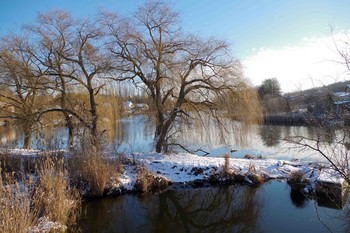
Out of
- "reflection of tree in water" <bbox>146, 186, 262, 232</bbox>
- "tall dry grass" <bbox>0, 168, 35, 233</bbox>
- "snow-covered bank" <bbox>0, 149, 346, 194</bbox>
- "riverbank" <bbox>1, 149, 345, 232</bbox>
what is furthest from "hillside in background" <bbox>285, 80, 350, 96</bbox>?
"snow-covered bank" <bbox>0, 149, 346, 194</bbox>

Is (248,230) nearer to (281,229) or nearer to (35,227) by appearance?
(281,229)

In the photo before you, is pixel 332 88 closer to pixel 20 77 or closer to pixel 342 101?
pixel 342 101

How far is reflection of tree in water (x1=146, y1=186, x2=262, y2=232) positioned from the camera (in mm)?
5590

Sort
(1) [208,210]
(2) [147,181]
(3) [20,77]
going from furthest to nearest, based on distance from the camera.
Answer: (3) [20,77], (2) [147,181], (1) [208,210]

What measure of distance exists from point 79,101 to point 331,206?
35.4 ft

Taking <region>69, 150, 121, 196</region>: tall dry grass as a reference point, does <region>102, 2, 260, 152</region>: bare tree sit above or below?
above

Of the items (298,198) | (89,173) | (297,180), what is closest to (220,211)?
(298,198)

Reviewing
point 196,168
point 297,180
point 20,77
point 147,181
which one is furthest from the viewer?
point 20,77

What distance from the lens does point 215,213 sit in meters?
6.34

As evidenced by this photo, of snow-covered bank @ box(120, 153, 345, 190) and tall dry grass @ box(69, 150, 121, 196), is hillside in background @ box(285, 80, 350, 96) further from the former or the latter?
tall dry grass @ box(69, 150, 121, 196)

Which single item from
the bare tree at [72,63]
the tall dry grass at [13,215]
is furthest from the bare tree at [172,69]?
the tall dry grass at [13,215]

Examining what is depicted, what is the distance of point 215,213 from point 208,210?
256 millimetres

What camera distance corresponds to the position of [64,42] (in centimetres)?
1160

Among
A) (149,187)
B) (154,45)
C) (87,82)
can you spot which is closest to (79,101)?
(87,82)
